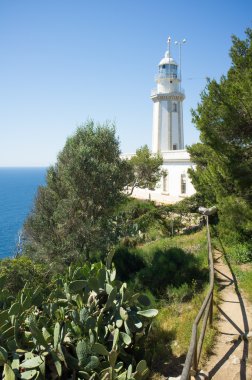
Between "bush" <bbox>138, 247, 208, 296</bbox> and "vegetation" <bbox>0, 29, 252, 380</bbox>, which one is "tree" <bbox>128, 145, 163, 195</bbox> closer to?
"vegetation" <bbox>0, 29, 252, 380</bbox>

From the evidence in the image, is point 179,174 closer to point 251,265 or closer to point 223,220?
point 223,220

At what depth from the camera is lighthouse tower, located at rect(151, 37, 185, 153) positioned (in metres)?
37.8

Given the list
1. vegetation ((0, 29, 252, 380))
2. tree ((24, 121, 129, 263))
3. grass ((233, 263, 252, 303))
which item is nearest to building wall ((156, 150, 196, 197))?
vegetation ((0, 29, 252, 380))

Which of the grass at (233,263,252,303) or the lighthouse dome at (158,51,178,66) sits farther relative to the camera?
the lighthouse dome at (158,51,178,66)

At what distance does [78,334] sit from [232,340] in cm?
291

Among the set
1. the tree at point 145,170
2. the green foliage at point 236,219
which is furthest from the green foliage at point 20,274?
the tree at point 145,170

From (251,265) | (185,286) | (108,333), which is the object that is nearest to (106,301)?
(108,333)

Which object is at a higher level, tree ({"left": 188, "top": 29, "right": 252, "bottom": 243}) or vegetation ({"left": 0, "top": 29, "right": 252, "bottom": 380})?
tree ({"left": 188, "top": 29, "right": 252, "bottom": 243})

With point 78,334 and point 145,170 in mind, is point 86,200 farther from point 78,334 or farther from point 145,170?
point 78,334

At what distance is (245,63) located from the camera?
11.3 meters

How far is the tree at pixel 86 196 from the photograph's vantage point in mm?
13773

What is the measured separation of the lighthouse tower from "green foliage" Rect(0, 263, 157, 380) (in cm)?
3216

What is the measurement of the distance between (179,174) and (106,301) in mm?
26199

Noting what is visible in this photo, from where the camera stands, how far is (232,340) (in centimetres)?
564
